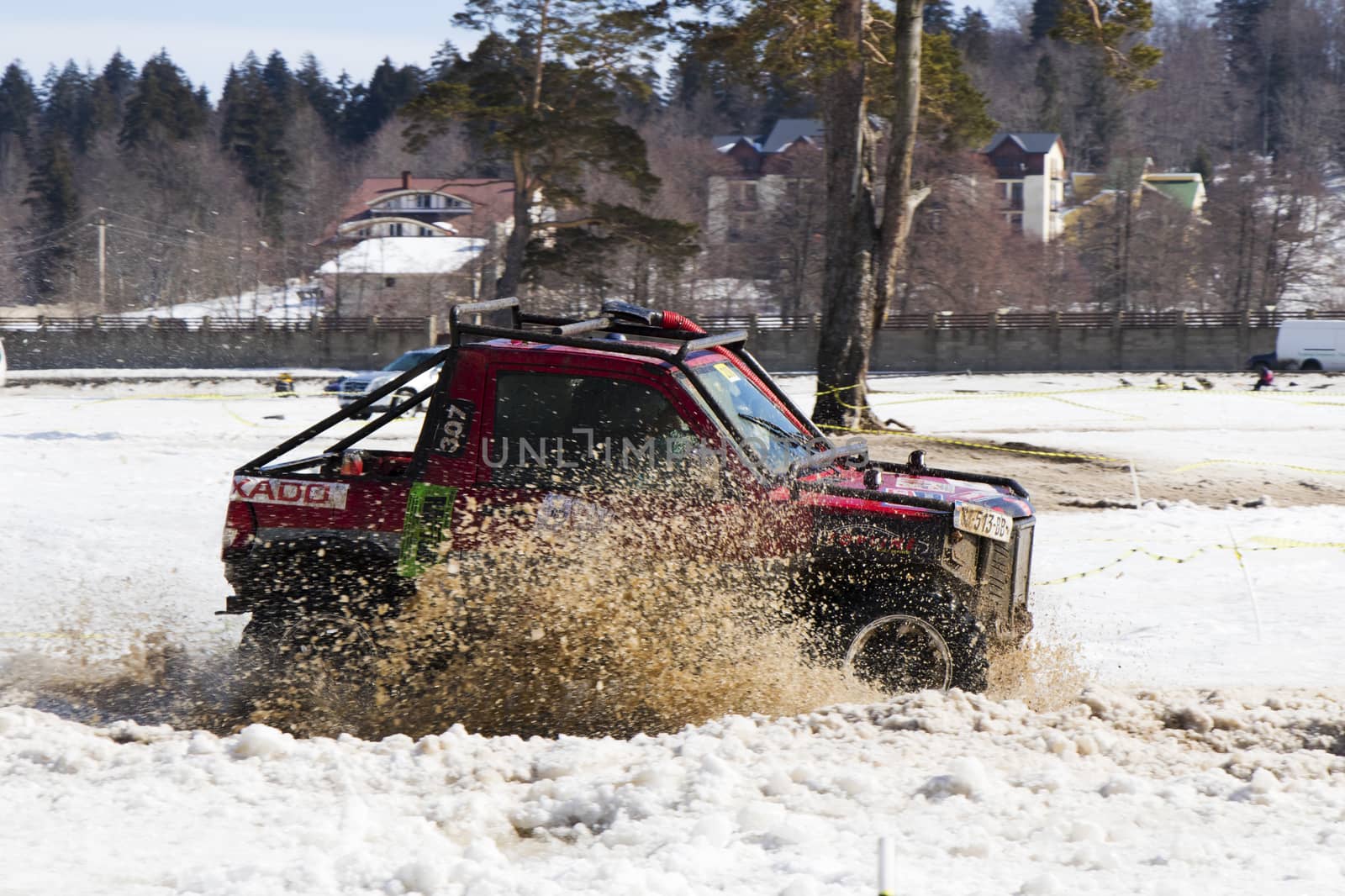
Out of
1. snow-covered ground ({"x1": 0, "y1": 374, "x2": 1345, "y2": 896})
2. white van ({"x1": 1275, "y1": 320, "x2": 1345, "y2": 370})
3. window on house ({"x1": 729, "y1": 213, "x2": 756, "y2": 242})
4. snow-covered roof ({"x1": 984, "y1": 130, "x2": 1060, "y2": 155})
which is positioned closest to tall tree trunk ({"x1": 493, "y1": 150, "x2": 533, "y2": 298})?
white van ({"x1": 1275, "y1": 320, "x2": 1345, "y2": 370})

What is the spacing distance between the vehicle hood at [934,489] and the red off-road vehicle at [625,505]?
0.03m

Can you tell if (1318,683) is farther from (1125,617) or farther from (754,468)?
(754,468)

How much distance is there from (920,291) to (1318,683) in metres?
62.3

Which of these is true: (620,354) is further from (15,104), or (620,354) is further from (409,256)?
(15,104)

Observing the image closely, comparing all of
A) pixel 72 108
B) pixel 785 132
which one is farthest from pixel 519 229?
pixel 72 108

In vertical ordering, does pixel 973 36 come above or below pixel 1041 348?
above

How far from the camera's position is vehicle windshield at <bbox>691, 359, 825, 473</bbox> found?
6.20 metres

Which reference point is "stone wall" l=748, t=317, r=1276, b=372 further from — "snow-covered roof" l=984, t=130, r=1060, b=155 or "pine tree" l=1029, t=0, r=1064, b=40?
"pine tree" l=1029, t=0, r=1064, b=40

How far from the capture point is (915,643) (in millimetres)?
6043

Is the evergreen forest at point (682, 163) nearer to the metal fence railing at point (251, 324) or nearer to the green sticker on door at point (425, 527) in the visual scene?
the metal fence railing at point (251, 324)

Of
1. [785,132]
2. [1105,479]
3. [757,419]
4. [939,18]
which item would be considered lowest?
[1105,479]

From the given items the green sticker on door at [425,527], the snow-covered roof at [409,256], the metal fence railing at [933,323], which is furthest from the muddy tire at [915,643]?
the snow-covered roof at [409,256]

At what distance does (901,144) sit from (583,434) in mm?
14917

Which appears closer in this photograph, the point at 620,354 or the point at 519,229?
the point at 620,354
